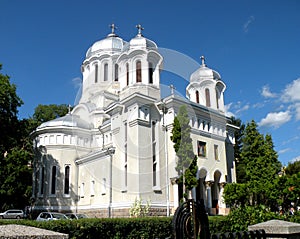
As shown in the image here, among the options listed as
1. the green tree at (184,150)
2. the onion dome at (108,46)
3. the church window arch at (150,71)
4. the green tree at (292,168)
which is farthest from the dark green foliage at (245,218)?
the green tree at (292,168)

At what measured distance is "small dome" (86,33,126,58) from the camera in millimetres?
34531

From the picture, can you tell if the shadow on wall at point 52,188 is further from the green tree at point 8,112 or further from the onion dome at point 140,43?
the onion dome at point 140,43

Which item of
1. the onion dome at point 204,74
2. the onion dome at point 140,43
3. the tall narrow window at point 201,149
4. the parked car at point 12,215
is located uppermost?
the onion dome at point 140,43

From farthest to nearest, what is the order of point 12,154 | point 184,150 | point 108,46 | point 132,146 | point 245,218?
point 108,46 → point 12,154 → point 132,146 → point 184,150 → point 245,218

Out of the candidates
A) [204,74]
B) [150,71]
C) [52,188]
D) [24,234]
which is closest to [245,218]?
[24,234]

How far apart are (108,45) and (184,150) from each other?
17846mm

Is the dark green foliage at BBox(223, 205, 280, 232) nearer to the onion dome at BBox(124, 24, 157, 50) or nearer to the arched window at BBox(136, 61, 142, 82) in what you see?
the arched window at BBox(136, 61, 142, 82)

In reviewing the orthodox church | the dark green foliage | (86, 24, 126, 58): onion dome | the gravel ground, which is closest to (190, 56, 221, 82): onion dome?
the orthodox church

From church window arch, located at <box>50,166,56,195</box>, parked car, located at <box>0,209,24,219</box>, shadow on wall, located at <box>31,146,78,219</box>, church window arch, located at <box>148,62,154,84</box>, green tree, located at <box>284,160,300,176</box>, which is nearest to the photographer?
church window arch, located at <box>148,62,154,84</box>

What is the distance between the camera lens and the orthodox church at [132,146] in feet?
74.0

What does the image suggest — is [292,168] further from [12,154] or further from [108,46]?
[12,154]

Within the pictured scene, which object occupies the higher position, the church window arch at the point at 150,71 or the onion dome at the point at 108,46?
the onion dome at the point at 108,46

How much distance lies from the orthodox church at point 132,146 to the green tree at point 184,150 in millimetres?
711

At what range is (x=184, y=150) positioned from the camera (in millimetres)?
22359
